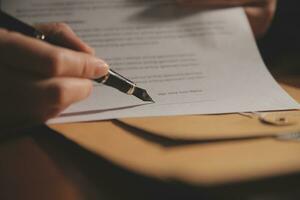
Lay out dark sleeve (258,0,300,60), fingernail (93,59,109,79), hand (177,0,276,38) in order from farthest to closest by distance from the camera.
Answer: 1. dark sleeve (258,0,300,60)
2. hand (177,0,276,38)
3. fingernail (93,59,109,79)

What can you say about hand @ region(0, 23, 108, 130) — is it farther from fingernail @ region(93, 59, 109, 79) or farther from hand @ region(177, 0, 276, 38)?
hand @ region(177, 0, 276, 38)

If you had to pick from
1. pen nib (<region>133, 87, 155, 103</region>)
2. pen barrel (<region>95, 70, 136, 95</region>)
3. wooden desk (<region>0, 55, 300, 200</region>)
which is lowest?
wooden desk (<region>0, 55, 300, 200</region>)

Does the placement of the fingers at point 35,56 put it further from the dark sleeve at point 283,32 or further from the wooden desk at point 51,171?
the dark sleeve at point 283,32

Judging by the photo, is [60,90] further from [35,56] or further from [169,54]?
[169,54]

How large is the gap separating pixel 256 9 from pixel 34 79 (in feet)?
1.45

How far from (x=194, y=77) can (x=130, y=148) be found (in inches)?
8.5

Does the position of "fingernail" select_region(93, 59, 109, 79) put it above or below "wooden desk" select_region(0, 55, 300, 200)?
above

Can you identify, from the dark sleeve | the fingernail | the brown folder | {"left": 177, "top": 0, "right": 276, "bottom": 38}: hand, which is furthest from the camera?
the dark sleeve

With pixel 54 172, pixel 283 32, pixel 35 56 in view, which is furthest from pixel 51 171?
pixel 283 32

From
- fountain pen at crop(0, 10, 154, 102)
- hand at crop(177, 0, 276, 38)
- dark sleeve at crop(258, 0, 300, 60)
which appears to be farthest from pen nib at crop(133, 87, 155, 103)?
dark sleeve at crop(258, 0, 300, 60)

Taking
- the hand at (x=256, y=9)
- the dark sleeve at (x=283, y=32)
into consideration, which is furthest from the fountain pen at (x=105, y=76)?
the dark sleeve at (x=283, y=32)

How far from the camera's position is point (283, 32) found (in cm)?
82

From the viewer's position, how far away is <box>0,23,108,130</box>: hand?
1.31 ft

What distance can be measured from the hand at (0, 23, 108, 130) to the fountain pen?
39 mm
